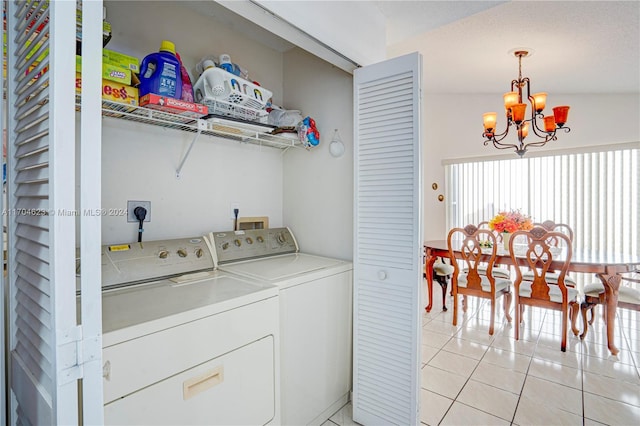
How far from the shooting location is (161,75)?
1419 mm

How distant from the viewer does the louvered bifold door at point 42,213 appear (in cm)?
70

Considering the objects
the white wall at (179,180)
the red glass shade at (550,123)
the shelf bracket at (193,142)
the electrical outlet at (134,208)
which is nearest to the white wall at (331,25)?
the shelf bracket at (193,142)

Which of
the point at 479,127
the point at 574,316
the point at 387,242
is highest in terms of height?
the point at 479,127

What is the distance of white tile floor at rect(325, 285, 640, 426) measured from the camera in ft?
6.17

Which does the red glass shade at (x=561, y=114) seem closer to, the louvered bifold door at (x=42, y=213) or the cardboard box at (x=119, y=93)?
the cardboard box at (x=119, y=93)

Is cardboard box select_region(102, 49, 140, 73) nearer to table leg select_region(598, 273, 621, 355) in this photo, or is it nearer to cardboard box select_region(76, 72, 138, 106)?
cardboard box select_region(76, 72, 138, 106)

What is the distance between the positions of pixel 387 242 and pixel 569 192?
146 inches

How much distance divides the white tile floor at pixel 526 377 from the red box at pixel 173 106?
1814 millimetres

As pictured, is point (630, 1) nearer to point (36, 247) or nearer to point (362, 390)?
point (362, 390)

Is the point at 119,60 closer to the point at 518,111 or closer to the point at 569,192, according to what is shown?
the point at 518,111

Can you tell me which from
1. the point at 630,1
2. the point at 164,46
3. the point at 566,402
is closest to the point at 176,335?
the point at 164,46

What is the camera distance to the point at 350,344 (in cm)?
196

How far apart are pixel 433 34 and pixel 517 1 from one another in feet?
2.34

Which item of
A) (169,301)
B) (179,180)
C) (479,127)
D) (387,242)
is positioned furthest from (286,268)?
(479,127)
